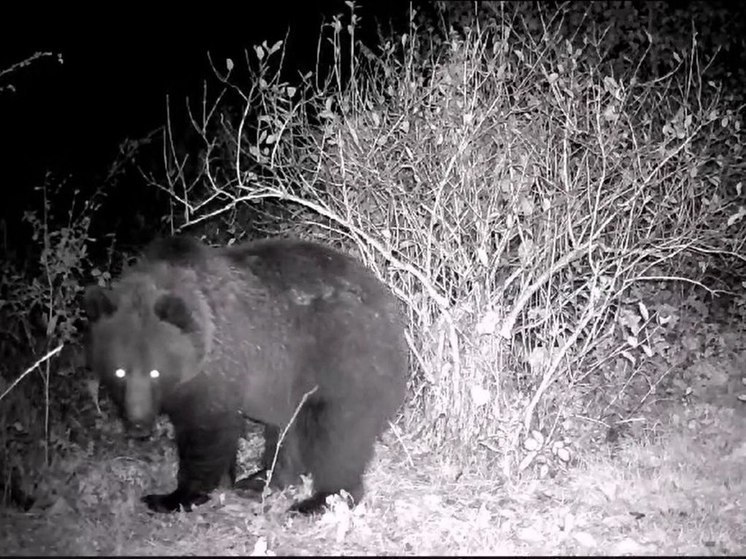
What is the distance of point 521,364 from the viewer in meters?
6.67

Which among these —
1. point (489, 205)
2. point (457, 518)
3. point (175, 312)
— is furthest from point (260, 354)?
point (489, 205)

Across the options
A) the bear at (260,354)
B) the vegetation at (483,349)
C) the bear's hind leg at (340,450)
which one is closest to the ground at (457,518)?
the vegetation at (483,349)

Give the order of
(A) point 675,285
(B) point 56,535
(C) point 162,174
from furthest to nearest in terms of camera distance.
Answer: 1. (C) point 162,174
2. (A) point 675,285
3. (B) point 56,535

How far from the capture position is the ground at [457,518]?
4.63m

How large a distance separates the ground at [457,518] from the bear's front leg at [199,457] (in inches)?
3.8

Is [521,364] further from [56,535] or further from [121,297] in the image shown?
[56,535]

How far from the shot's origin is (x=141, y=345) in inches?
188

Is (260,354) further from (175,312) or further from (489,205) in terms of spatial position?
(489,205)

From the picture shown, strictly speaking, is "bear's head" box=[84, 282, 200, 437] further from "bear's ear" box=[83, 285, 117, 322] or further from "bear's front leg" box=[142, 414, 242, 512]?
"bear's front leg" box=[142, 414, 242, 512]

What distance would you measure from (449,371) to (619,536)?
1636 millimetres

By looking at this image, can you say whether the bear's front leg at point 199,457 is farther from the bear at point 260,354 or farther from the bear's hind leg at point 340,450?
the bear's hind leg at point 340,450

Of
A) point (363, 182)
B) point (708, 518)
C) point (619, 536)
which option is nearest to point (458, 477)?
point (619, 536)

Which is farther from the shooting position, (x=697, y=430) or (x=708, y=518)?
(x=697, y=430)

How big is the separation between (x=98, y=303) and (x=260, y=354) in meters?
0.98
